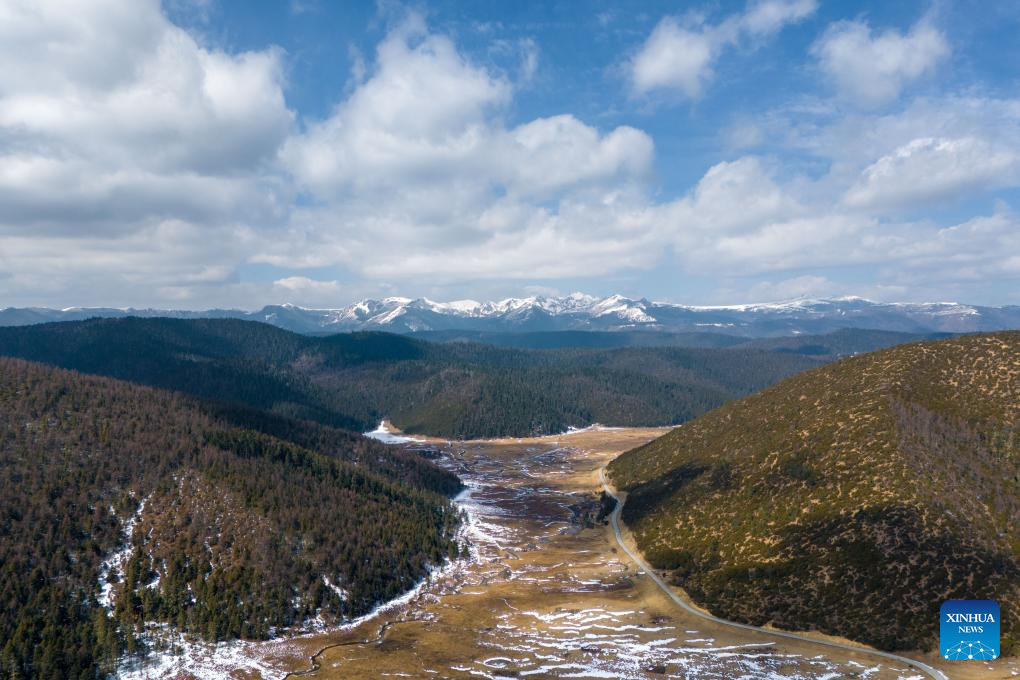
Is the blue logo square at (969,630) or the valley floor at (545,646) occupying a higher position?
the blue logo square at (969,630)

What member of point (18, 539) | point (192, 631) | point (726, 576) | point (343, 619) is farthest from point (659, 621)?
point (18, 539)

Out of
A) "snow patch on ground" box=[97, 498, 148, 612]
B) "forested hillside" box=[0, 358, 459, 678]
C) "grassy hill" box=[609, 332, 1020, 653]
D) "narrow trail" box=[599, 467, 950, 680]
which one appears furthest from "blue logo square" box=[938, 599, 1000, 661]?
"snow patch on ground" box=[97, 498, 148, 612]

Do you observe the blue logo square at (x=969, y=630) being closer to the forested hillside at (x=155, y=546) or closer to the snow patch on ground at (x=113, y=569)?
the forested hillside at (x=155, y=546)

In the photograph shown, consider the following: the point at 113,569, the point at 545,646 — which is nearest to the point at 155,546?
the point at 113,569

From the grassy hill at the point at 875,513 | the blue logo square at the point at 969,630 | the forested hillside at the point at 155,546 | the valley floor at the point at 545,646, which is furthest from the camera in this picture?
the forested hillside at the point at 155,546

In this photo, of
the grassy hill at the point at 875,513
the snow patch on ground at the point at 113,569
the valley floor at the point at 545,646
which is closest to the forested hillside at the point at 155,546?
the snow patch on ground at the point at 113,569

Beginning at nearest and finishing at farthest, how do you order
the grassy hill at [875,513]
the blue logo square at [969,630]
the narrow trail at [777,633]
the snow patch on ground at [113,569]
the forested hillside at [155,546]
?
the narrow trail at [777,633] < the blue logo square at [969,630] < the grassy hill at [875,513] < the forested hillside at [155,546] < the snow patch on ground at [113,569]

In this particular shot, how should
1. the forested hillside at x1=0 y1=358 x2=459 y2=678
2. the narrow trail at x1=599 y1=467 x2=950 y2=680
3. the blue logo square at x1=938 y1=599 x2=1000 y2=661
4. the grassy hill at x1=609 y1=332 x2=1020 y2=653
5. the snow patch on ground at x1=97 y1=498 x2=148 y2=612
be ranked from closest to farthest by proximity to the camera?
the narrow trail at x1=599 y1=467 x2=950 y2=680, the blue logo square at x1=938 y1=599 x2=1000 y2=661, the grassy hill at x1=609 y1=332 x2=1020 y2=653, the forested hillside at x1=0 y1=358 x2=459 y2=678, the snow patch on ground at x1=97 y1=498 x2=148 y2=612

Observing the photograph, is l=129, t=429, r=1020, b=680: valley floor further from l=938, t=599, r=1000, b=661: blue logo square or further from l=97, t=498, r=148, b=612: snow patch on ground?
l=97, t=498, r=148, b=612: snow patch on ground
